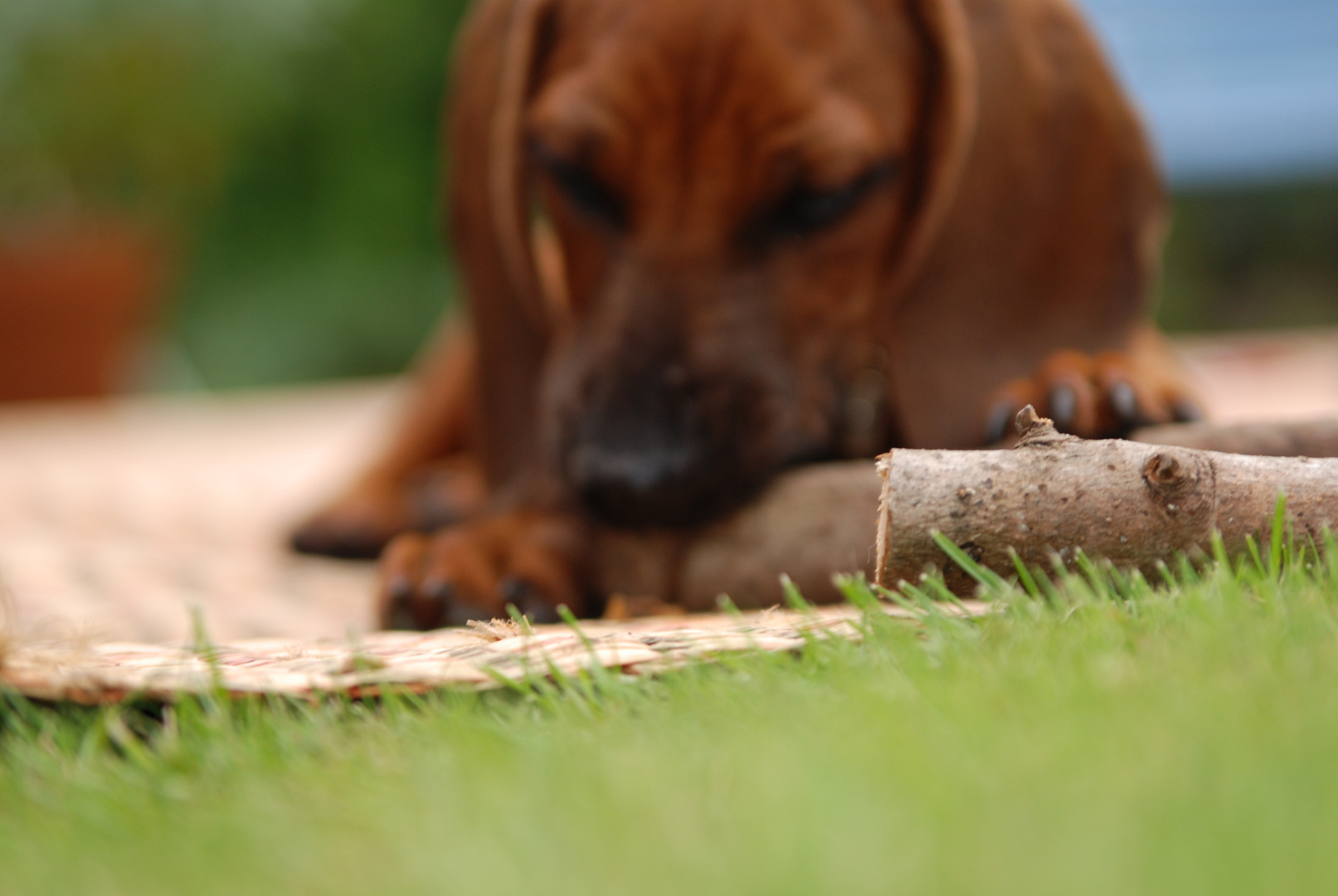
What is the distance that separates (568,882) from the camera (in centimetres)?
70

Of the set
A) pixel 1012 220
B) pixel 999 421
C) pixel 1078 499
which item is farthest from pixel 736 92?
pixel 1078 499

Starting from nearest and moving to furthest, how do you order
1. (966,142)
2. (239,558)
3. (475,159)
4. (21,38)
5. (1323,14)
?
(966,142) < (475,159) < (239,558) < (21,38) < (1323,14)

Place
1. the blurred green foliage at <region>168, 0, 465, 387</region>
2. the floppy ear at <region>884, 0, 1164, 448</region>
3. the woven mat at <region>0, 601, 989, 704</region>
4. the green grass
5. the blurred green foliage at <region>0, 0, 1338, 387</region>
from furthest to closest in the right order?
the blurred green foliage at <region>168, 0, 465, 387</region> → the blurred green foliage at <region>0, 0, 1338, 387</region> → the floppy ear at <region>884, 0, 1164, 448</region> → the woven mat at <region>0, 601, 989, 704</region> → the green grass

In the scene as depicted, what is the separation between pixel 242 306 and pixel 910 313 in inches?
270

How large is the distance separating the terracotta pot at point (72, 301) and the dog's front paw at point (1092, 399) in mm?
5047

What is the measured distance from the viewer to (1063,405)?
1739 millimetres

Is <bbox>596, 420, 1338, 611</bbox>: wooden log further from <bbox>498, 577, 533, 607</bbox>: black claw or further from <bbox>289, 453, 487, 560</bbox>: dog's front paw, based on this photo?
<bbox>289, 453, 487, 560</bbox>: dog's front paw

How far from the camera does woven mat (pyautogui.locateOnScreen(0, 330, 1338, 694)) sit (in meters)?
1.22

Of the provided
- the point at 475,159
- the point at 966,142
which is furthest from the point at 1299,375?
the point at 475,159

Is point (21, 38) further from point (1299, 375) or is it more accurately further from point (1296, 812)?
point (1296, 812)

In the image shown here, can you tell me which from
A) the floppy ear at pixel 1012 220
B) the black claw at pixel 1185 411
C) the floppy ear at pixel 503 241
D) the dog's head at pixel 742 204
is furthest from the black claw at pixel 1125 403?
the floppy ear at pixel 503 241

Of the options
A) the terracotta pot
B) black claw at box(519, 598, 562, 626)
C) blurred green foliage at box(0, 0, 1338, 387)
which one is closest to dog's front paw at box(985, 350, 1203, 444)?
black claw at box(519, 598, 562, 626)

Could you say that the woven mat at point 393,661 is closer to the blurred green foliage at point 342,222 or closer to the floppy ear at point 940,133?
the floppy ear at point 940,133

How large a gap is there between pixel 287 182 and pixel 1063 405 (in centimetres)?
715
